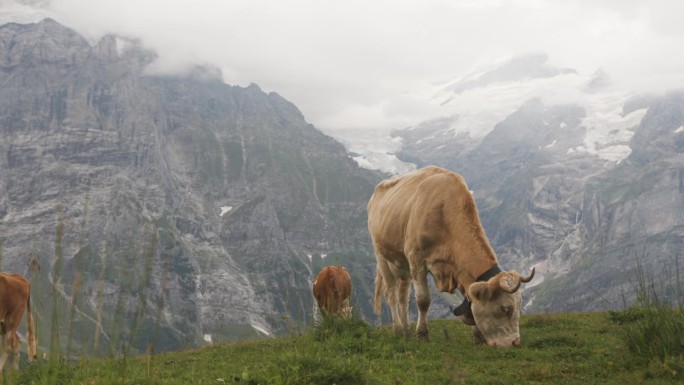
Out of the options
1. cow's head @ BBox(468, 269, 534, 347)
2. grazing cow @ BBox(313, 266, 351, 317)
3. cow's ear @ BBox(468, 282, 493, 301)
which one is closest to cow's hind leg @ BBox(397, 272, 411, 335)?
cow's head @ BBox(468, 269, 534, 347)

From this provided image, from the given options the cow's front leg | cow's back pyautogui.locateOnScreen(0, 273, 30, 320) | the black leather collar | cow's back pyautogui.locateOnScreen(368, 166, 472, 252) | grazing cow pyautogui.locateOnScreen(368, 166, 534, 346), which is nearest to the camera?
grazing cow pyautogui.locateOnScreen(368, 166, 534, 346)

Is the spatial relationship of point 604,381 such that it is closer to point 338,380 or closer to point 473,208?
point 338,380

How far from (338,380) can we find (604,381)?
14.5 feet

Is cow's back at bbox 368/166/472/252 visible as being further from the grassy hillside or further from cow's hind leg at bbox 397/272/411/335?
the grassy hillside

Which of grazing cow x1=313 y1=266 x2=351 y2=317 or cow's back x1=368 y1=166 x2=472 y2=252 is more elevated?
cow's back x1=368 y1=166 x2=472 y2=252

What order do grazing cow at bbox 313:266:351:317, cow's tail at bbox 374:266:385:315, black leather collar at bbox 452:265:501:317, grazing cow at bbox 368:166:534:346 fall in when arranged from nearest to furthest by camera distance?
grazing cow at bbox 368:166:534:346, black leather collar at bbox 452:265:501:317, cow's tail at bbox 374:266:385:315, grazing cow at bbox 313:266:351:317

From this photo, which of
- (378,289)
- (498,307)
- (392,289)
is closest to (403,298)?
(392,289)

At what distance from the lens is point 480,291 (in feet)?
38.4

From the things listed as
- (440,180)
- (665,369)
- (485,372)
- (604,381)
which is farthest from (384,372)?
(440,180)

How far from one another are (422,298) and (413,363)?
5488 millimetres

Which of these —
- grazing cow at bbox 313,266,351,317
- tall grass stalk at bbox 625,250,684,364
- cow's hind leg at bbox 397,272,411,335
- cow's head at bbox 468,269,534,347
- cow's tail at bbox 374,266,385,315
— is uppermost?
tall grass stalk at bbox 625,250,684,364

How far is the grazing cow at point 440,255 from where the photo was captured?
11.9 metres

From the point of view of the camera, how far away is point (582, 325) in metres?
17.6

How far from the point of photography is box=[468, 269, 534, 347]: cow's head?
1146cm
